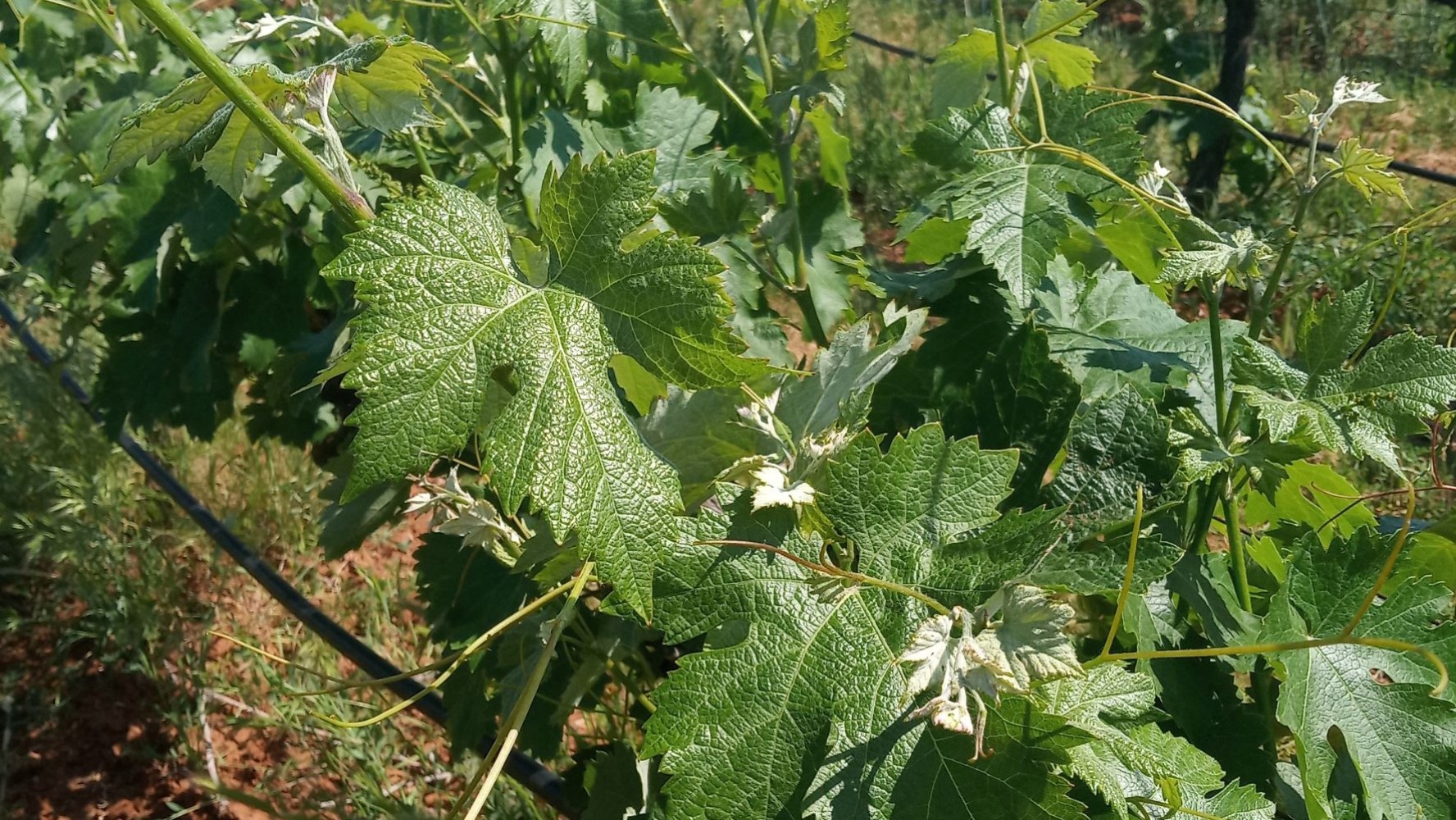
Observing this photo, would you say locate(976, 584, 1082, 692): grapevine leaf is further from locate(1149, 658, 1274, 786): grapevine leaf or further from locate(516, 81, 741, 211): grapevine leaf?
locate(516, 81, 741, 211): grapevine leaf

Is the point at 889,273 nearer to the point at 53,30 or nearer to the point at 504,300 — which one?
the point at 504,300

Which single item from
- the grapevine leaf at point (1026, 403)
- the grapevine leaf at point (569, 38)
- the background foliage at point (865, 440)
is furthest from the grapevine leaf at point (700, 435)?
the grapevine leaf at point (569, 38)

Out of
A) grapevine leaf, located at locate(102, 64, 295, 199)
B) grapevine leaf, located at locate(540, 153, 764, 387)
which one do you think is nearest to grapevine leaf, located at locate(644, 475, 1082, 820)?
grapevine leaf, located at locate(540, 153, 764, 387)

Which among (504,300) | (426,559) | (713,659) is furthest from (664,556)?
(426,559)

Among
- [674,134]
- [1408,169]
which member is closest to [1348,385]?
[674,134]

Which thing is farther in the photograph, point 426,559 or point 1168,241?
point 426,559
